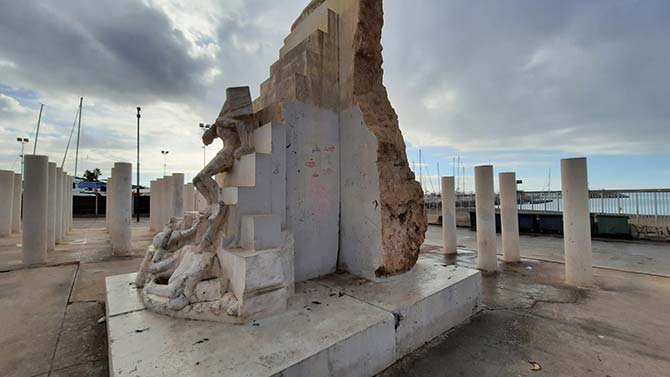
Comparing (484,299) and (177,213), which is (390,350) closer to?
(484,299)

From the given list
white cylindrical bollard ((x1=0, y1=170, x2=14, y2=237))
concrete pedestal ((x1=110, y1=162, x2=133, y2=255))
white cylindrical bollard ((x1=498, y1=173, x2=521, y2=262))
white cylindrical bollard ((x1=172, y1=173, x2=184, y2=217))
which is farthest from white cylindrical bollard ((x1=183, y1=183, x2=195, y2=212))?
white cylindrical bollard ((x1=498, y1=173, x2=521, y2=262))

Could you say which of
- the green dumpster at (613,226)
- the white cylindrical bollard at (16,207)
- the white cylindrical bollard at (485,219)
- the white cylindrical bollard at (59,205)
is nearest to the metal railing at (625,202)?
the green dumpster at (613,226)

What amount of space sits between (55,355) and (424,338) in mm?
3477

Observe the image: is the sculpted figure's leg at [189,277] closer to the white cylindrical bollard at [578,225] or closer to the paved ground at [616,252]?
the white cylindrical bollard at [578,225]

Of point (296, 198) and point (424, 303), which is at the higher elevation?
point (296, 198)

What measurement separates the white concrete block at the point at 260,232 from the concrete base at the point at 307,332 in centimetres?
65

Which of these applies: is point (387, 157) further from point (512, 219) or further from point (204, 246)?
point (512, 219)

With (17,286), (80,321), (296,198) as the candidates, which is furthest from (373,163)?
(17,286)

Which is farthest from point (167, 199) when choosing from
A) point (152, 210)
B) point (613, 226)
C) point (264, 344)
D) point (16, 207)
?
point (613, 226)

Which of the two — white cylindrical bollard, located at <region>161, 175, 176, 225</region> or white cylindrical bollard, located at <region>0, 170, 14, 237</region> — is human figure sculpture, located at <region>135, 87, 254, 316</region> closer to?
white cylindrical bollard, located at <region>161, 175, 176, 225</region>

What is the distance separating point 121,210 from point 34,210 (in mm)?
1608

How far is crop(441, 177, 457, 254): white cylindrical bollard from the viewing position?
775cm

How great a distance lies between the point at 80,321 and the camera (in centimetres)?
326

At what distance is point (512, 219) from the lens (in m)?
6.67
